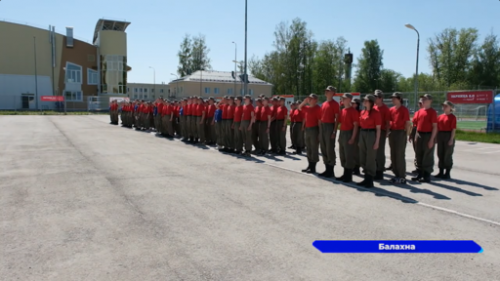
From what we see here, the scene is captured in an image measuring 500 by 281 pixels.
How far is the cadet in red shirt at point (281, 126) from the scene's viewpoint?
1348cm

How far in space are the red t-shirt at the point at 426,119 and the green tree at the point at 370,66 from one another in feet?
236

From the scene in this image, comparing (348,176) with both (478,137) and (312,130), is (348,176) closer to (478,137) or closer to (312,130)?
(312,130)

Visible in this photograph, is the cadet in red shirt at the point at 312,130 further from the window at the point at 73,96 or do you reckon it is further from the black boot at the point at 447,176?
the window at the point at 73,96

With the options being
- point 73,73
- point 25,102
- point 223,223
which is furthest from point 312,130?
point 73,73

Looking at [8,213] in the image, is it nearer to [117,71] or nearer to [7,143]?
[7,143]

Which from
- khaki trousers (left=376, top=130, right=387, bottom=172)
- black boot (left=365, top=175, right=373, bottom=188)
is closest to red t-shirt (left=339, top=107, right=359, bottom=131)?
khaki trousers (left=376, top=130, right=387, bottom=172)

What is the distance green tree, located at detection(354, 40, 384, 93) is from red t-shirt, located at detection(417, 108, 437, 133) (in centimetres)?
7204

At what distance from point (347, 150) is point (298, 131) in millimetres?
5639

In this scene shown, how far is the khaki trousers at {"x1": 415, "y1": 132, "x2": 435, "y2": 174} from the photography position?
28.3ft

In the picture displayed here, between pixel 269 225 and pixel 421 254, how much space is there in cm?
190

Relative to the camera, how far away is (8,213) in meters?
5.84

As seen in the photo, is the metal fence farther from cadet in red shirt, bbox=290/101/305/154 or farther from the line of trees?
the line of trees

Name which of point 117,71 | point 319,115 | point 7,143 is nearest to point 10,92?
point 117,71

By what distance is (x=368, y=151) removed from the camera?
799 centimetres
